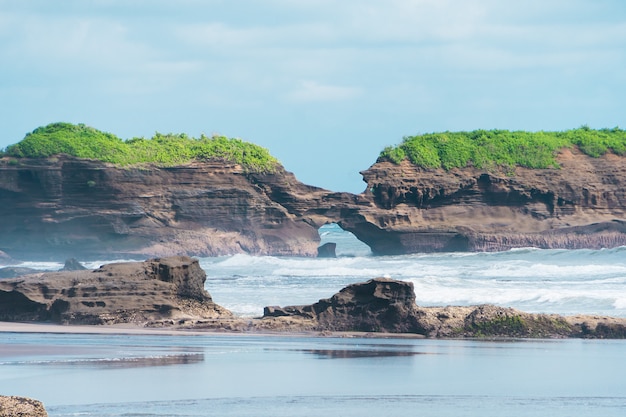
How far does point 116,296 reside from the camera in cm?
2269

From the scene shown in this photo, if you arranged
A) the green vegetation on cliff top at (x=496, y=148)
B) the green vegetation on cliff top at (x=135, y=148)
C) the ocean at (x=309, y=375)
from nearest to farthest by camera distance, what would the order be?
the ocean at (x=309, y=375) → the green vegetation on cliff top at (x=135, y=148) → the green vegetation on cliff top at (x=496, y=148)

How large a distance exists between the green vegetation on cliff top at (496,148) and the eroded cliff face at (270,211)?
94 centimetres

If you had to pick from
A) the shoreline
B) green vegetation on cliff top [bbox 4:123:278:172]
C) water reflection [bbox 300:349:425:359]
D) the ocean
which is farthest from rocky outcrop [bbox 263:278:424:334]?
green vegetation on cliff top [bbox 4:123:278:172]

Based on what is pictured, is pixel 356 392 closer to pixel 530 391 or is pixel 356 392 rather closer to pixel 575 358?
pixel 530 391

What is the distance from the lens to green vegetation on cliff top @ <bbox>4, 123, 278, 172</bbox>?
2739 inches

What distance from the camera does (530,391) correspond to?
1360 cm

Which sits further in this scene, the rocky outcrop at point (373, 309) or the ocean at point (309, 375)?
the rocky outcrop at point (373, 309)

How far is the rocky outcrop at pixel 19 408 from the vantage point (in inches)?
352

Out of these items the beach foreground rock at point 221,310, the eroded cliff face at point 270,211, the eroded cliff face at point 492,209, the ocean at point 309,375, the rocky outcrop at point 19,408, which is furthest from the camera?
the eroded cliff face at point 492,209

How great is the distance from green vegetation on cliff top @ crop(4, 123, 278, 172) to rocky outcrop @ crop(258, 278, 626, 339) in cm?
4936

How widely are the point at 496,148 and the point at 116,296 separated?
53.2 metres

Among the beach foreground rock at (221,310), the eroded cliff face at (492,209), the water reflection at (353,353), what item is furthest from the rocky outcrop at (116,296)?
the eroded cliff face at (492,209)

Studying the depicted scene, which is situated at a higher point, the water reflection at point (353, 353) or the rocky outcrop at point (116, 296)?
the rocky outcrop at point (116, 296)

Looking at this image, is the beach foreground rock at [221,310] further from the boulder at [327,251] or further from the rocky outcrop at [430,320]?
the boulder at [327,251]
